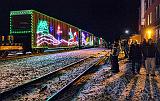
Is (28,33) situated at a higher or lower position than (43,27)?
lower

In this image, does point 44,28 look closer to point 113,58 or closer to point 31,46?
point 31,46

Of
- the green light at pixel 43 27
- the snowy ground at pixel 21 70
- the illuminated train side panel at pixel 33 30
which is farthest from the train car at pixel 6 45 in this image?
the green light at pixel 43 27

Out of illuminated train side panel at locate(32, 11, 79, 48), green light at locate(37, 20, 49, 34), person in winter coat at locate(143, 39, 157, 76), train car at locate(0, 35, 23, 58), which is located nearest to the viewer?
person in winter coat at locate(143, 39, 157, 76)

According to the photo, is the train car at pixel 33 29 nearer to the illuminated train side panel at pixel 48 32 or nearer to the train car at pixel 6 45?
the illuminated train side panel at pixel 48 32

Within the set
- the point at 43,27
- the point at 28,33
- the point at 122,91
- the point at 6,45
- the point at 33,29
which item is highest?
the point at 43,27

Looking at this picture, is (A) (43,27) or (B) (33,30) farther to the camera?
(A) (43,27)

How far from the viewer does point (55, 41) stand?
36.2m

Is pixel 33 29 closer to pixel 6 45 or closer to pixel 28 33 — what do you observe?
pixel 28 33

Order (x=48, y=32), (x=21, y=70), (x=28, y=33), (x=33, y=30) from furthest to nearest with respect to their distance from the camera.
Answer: (x=48, y=32) < (x=33, y=30) < (x=28, y=33) < (x=21, y=70)

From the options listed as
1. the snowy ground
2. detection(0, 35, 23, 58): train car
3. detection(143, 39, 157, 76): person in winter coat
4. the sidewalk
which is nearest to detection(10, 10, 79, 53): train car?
detection(0, 35, 23, 58): train car

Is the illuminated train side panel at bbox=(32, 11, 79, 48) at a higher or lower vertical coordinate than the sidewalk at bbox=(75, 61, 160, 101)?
higher

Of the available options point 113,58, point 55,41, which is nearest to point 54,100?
point 113,58

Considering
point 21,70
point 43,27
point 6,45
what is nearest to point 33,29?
point 43,27

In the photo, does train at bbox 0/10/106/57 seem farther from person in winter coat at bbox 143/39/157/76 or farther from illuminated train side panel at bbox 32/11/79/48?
person in winter coat at bbox 143/39/157/76
